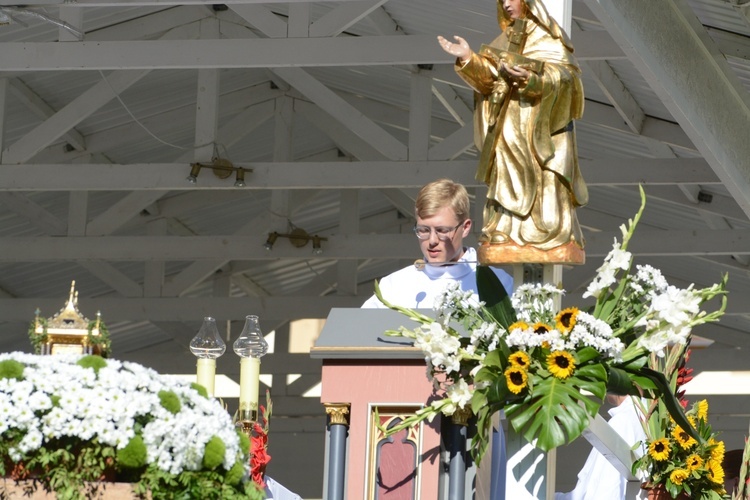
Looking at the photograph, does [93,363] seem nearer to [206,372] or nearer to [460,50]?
[206,372]

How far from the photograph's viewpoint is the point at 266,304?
1720 centimetres

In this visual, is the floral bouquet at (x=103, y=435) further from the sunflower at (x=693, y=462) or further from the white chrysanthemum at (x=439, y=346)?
the sunflower at (x=693, y=462)

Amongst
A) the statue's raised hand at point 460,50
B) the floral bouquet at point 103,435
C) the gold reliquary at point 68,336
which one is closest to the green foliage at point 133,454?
the floral bouquet at point 103,435

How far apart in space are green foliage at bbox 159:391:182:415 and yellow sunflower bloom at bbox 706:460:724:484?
215 cm

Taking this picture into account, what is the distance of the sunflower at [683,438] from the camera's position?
Answer: 4.86 m

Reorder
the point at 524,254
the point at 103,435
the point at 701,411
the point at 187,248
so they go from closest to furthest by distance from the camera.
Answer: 1. the point at 103,435
2. the point at 524,254
3. the point at 701,411
4. the point at 187,248

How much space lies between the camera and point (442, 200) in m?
5.44

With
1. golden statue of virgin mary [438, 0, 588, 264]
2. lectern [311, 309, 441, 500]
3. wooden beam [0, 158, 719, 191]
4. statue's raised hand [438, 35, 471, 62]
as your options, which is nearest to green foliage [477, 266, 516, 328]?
golden statue of virgin mary [438, 0, 588, 264]

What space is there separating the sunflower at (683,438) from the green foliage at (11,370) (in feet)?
7.64

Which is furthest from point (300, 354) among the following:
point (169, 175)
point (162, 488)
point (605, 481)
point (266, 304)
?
point (162, 488)

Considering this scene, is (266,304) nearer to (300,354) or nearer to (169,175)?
(300,354)

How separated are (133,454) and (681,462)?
86.6 inches

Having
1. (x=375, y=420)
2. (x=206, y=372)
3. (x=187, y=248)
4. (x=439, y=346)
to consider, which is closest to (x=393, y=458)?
(x=375, y=420)

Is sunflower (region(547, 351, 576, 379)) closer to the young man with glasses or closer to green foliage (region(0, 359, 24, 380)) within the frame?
the young man with glasses
